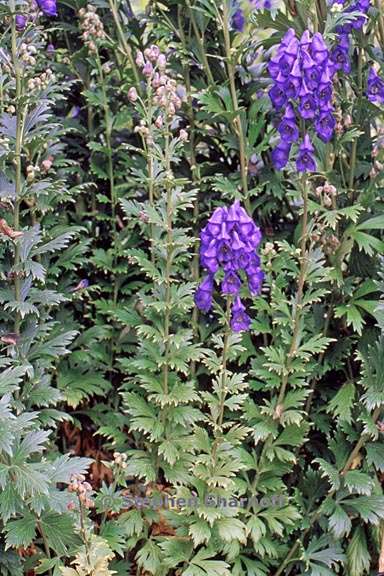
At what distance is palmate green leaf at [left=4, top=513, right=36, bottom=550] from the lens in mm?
2646

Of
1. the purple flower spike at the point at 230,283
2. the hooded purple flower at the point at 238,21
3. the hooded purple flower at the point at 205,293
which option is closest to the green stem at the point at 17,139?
the hooded purple flower at the point at 205,293

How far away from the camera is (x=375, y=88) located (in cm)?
337

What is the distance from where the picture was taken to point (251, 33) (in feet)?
11.2

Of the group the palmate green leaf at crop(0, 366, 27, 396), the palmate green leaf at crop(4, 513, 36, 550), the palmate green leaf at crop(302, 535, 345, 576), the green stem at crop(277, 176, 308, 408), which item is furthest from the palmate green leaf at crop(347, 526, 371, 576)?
the palmate green leaf at crop(0, 366, 27, 396)

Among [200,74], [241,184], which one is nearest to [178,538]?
[241,184]

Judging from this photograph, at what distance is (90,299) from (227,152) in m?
0.92

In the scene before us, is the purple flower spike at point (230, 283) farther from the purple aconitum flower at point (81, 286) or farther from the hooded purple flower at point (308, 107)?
the purple aconitum flower at point (81, 286)

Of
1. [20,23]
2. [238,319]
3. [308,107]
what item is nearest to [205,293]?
[238,319]

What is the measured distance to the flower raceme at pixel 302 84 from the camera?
8.66 feet

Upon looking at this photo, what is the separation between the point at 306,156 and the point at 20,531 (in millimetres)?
1553

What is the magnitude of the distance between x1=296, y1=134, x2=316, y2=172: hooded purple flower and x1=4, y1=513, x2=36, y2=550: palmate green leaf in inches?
58.4

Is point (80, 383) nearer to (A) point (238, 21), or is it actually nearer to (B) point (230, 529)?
(B) point (230, 529)

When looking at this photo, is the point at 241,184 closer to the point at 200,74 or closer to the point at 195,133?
the point at 195,133

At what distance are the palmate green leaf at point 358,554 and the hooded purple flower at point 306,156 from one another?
144 centimetres
